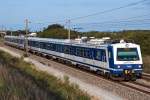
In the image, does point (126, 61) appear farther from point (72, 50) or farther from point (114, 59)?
point (72, 50)

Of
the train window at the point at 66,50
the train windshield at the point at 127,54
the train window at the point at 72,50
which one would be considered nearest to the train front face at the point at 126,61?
the train windshield at the point at 127,54

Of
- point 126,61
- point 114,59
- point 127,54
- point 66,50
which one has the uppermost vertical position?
point 127,54

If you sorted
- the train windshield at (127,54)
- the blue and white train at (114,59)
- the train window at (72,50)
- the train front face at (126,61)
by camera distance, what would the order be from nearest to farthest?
the train front face at (126,61)
the blue and white train at (114,59)
the train windshield at (127,54)
the train window at (72,50)

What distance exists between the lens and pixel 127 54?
2872 cm

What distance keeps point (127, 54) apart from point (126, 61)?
0.54 metres

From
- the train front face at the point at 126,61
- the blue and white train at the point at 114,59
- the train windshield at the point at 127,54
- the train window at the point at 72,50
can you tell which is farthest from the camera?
the train window at the point at 72,50

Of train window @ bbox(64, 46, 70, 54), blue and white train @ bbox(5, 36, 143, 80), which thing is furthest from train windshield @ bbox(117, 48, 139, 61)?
train window @ bbox(64, 46, 70, 54)

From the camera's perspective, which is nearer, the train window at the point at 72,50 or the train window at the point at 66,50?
the train window at the point at 72,50

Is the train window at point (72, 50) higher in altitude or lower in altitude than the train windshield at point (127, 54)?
lower

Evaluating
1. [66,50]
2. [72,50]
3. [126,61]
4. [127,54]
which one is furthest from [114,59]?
[66,50]

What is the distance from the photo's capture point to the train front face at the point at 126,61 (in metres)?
28.0

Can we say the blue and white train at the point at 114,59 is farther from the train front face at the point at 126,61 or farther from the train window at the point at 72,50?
the train window at the point at 72,50

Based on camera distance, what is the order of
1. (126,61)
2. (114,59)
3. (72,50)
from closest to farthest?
(114,59) → (126,61) → (72,50)

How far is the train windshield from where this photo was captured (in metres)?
28.5
